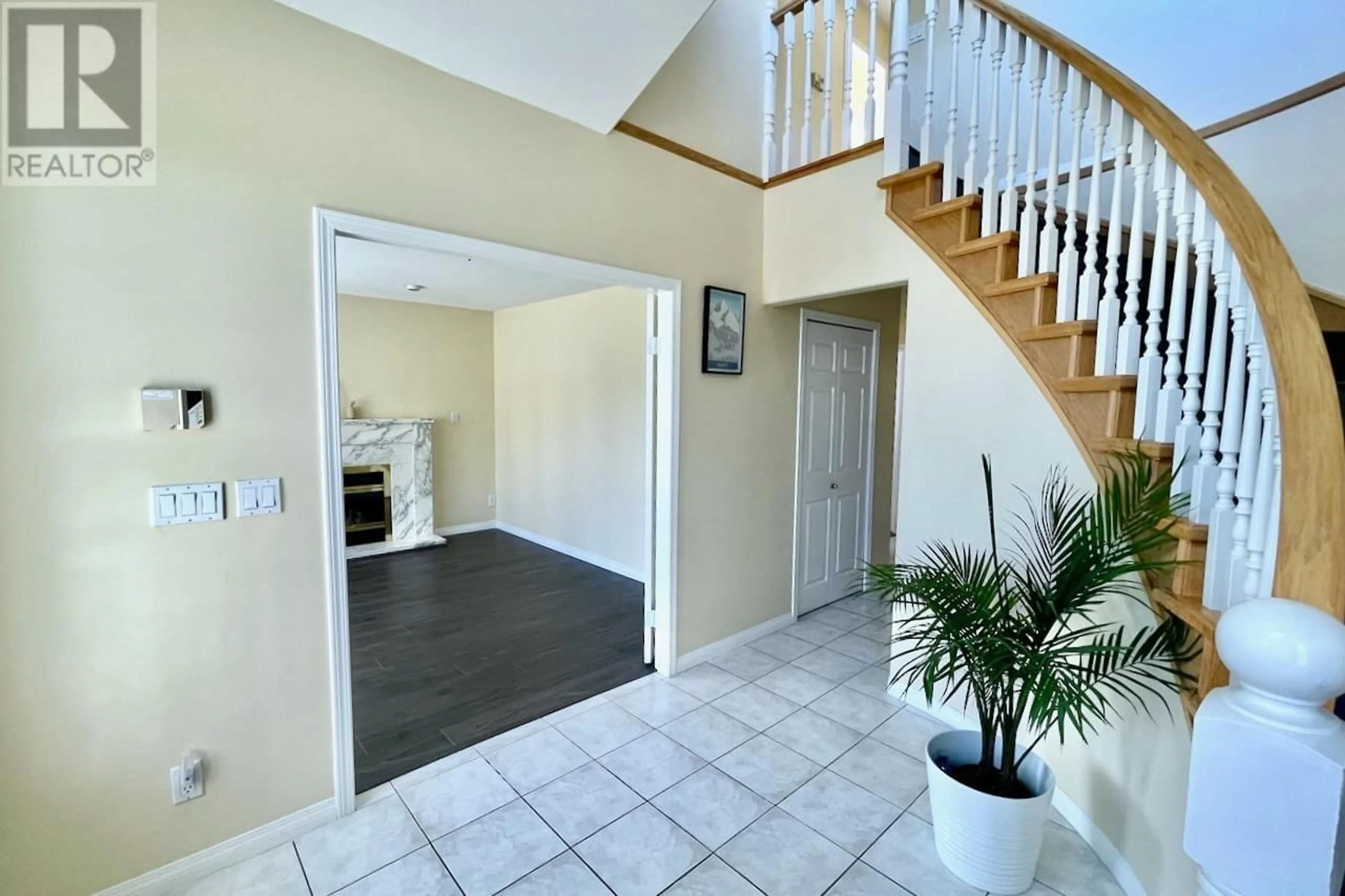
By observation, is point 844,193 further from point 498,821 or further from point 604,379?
point 498,821

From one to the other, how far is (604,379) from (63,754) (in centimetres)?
378

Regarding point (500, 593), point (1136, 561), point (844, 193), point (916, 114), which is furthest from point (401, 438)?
point (1136, 561)

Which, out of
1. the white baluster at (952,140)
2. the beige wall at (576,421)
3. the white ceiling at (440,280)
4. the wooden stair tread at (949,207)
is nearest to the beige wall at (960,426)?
the wooden stair tread at (949,207)

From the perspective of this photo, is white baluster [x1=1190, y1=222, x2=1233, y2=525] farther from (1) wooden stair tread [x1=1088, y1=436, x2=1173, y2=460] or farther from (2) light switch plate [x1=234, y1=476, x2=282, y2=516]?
(2) light switch plate [x1=234, y1=476, x2=282, y2=516]

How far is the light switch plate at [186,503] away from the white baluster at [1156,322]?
2.80 meters

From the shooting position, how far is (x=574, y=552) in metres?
5.28

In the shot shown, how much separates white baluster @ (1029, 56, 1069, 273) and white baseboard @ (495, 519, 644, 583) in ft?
10.9

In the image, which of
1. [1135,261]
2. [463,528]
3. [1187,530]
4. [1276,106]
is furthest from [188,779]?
[1276,106]

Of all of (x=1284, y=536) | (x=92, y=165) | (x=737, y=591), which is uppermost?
(x=92, y=165)

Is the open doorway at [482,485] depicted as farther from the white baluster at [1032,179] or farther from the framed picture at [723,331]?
the white baluster at [1032,179]

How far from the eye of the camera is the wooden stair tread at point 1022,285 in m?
2.12

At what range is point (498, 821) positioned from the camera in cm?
196

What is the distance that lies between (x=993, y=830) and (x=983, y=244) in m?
2.09

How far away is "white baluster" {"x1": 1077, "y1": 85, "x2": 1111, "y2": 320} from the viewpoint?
6.33 ft
